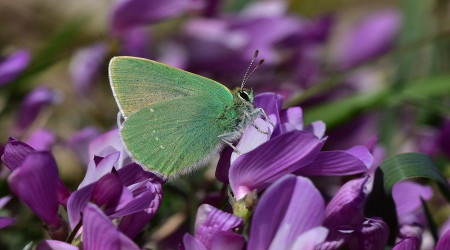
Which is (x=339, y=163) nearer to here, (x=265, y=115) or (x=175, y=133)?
(x=265, y=115)

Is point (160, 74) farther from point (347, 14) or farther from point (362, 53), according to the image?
point (347, 14)

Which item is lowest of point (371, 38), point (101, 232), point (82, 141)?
point (371, 38)

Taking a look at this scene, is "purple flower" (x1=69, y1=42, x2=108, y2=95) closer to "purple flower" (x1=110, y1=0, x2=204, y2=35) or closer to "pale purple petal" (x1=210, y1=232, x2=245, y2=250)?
"purple flower" (x1=110, y1=0, x2=204, y2=35)

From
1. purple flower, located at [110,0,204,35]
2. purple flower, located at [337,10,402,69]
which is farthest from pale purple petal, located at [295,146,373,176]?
purple flower, located at [337,10,402,69]

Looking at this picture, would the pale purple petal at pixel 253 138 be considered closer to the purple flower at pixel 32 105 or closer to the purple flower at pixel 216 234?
the purple flower at pixel 216 234

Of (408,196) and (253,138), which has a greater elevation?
(253,138)

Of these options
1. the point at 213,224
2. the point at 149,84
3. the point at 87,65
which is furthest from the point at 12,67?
the point at 213,224

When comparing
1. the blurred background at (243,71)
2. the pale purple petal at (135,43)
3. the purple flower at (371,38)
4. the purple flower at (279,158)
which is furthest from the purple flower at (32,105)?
the purple flower at (371,38)
